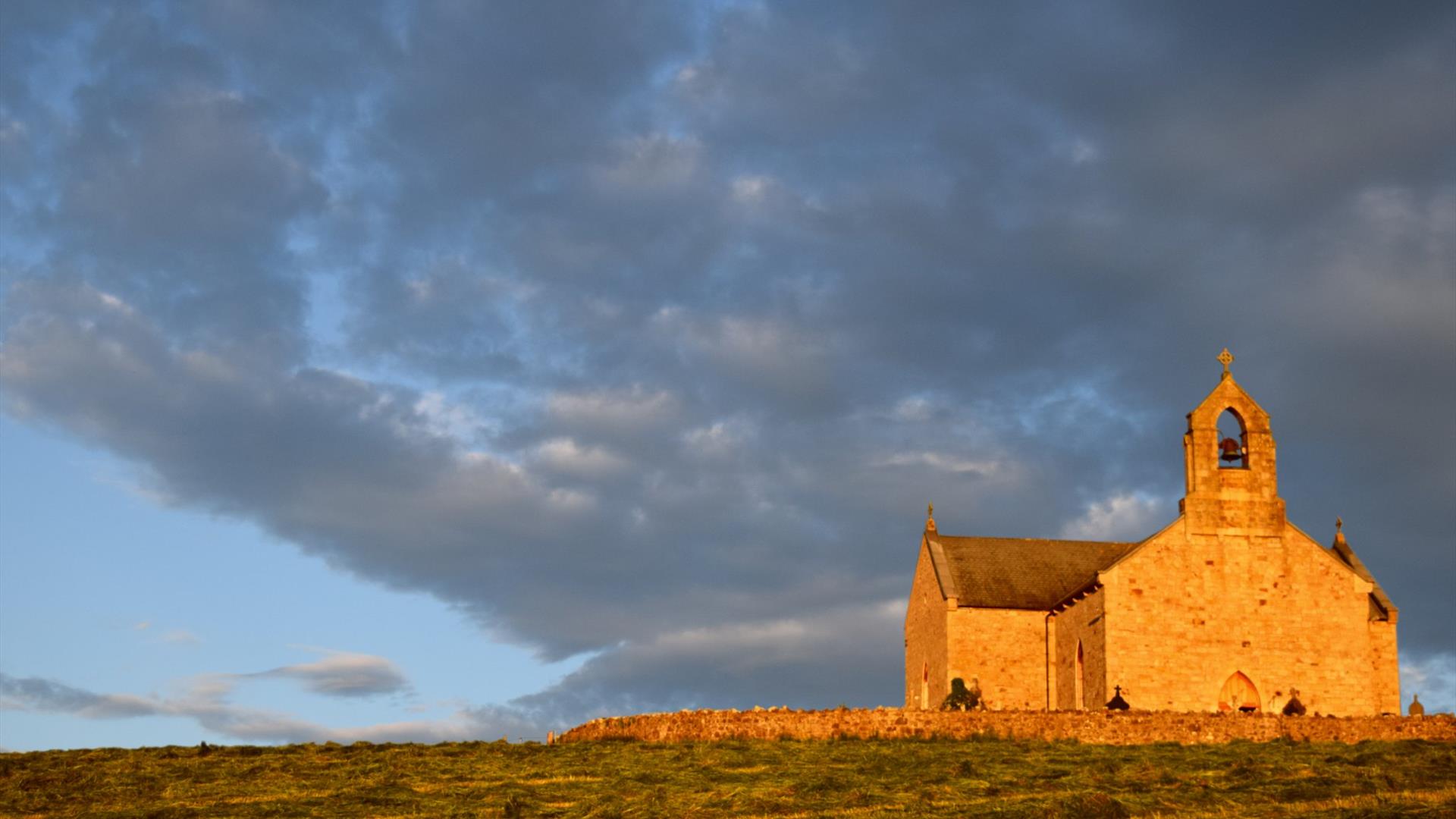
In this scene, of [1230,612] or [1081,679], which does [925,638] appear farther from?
[1230,612]

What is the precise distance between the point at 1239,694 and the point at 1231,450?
9.58 m

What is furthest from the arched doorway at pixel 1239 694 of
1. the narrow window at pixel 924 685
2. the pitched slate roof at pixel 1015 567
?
the narrow window at pixel 924 685

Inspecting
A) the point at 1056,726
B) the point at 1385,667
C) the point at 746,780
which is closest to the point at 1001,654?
the point at 1385,667

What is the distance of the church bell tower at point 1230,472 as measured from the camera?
55312 mm

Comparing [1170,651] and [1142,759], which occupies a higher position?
[1170,651]

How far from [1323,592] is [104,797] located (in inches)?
1703

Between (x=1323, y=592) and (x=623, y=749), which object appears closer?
(x=623, y=749)

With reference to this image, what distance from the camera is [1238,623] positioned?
54.3 meters

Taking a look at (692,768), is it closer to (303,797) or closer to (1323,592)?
(303,797)

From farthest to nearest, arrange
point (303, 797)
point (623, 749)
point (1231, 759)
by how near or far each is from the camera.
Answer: point (623, 749) < point (1231, 759) < point (303, 797)

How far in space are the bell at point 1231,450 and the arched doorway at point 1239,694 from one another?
8575mm

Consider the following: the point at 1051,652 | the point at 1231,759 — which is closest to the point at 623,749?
the point at 1231,759

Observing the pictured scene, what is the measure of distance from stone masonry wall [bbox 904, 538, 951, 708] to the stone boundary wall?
1764cm

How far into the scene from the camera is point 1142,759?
3716cm
